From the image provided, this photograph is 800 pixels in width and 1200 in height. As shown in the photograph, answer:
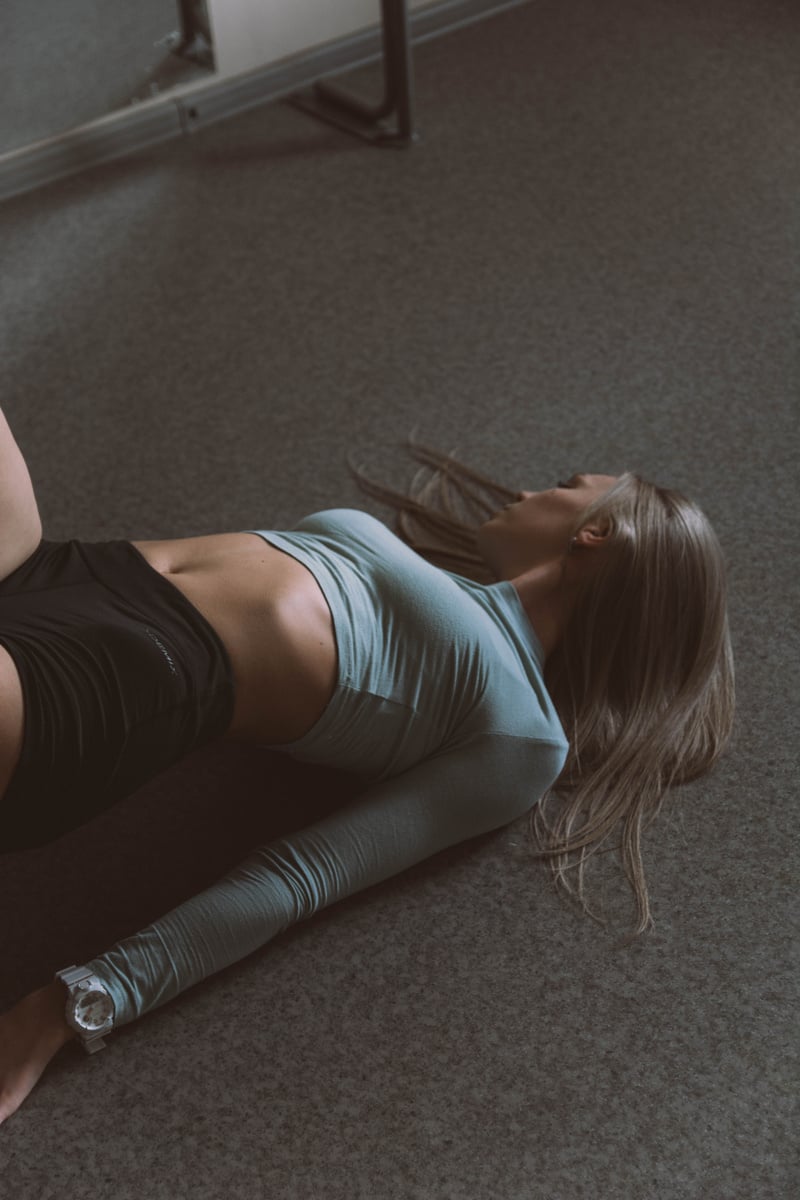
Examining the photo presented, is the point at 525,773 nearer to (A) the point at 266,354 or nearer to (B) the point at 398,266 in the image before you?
(A) the point at 266,354

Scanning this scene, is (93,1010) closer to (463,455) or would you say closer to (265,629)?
(265,629)

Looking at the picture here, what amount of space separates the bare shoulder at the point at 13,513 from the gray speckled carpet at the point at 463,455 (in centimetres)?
37

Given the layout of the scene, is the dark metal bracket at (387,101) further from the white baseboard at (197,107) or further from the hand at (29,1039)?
the hand at (29,1039)

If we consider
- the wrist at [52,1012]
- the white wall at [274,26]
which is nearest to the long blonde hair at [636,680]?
the wrist at [52,1012]

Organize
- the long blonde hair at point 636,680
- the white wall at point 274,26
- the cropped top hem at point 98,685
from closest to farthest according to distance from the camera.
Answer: the cropped top hem at point 98,685 → the long blonde hair at point 636,680 → the white wall at point 274,26

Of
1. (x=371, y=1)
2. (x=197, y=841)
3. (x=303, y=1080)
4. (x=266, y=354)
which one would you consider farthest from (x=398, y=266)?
(x=303, y=1080)

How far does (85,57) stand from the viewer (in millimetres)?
2527

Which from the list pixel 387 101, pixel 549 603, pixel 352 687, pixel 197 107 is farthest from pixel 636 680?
pixel 197 107

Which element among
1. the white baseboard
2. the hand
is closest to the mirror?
the white baseboard

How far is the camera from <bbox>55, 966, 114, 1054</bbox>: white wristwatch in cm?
130

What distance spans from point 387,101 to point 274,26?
364 mm

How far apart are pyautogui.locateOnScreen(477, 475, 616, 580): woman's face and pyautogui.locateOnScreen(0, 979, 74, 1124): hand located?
0.76m

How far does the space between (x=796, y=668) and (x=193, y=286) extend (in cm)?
136

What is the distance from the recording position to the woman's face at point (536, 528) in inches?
62.6
